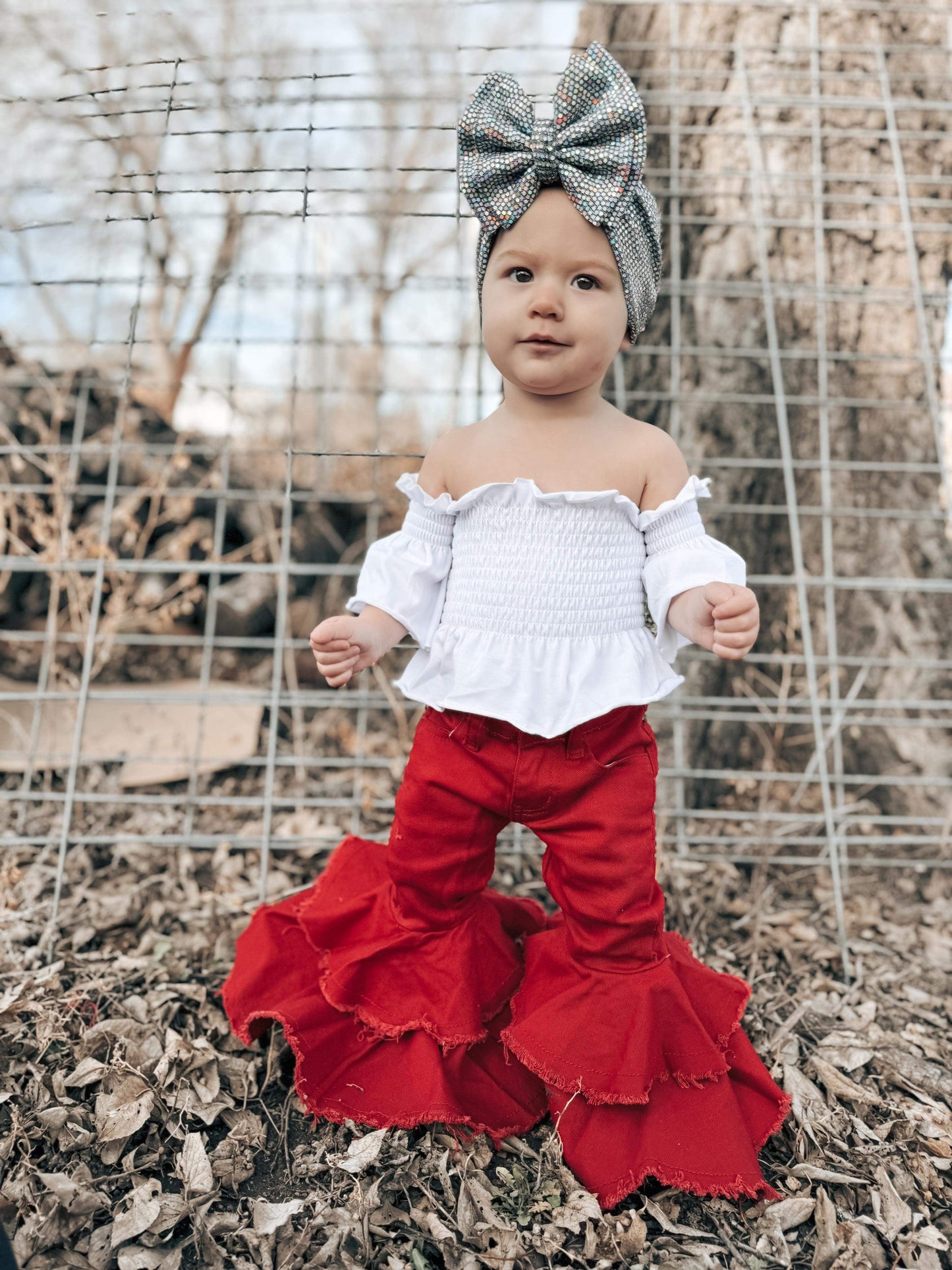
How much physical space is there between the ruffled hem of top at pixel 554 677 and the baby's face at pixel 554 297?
0.43 meters

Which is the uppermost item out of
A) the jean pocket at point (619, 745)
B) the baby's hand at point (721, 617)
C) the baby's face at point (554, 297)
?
the baby's face at point (554, 297)

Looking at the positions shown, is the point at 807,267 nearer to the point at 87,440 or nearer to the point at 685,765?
the point at 685,765

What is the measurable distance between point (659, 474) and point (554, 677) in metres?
0.39

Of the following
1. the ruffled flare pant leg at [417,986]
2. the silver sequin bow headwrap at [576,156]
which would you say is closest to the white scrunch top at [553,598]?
the ruffled flare pant leg at [417,986]

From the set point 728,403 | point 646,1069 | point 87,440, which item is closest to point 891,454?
point 728,403

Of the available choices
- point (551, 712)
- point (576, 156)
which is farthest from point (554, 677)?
point (576, 156)

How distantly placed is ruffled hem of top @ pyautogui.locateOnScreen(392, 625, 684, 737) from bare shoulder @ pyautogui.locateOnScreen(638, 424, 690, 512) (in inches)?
8.9

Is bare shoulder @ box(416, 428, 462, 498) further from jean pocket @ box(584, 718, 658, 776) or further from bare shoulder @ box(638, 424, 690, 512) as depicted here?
jean pocket @ box(584, 718, 658, 776)

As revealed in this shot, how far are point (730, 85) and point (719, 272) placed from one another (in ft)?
1.80

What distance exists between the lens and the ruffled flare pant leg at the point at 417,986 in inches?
59.7

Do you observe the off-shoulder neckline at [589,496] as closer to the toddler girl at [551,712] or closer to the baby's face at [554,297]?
the toddler girl at [551,712]

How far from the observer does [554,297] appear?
4.62 ft

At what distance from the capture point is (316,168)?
1.92 meters

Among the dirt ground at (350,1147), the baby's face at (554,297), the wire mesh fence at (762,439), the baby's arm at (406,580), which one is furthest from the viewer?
the wire mesh fence at (762,439)
